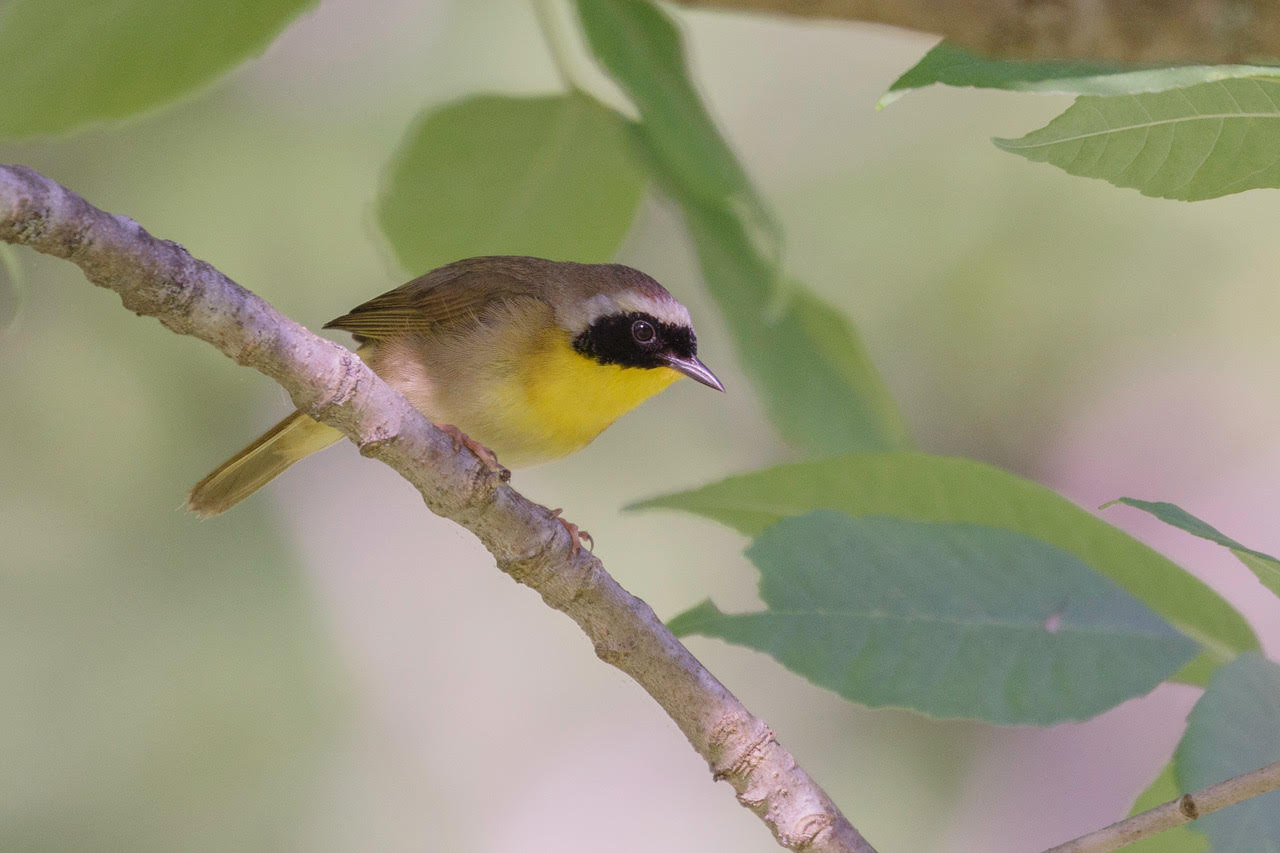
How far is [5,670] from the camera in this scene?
201 inches

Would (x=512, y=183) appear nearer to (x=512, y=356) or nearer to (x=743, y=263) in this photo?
(x=743, y=263)

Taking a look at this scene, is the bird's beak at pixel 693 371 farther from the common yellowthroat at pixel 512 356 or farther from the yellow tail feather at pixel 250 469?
the yellow tail feather at pixel 250 469

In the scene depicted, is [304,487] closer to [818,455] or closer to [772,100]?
[772,100]

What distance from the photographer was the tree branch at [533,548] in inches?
63.0

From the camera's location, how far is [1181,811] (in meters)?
1.43

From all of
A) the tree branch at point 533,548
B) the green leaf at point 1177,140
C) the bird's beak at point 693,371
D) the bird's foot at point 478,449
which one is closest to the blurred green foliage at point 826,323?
the green leaf at point 1177,140

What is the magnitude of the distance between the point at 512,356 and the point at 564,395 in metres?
0.15

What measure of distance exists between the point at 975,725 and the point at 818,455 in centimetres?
369

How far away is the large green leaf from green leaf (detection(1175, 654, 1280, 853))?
824 millimetres

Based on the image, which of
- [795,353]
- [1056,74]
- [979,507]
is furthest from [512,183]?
[1056,74]

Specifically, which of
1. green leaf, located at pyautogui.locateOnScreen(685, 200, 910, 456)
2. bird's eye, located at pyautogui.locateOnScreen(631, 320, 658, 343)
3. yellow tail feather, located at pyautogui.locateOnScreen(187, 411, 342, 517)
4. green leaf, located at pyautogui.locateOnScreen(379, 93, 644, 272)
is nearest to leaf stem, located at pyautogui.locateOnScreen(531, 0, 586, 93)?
green leaf, located at pyautogui.locateOnScreen(379, 93, 644, 272)

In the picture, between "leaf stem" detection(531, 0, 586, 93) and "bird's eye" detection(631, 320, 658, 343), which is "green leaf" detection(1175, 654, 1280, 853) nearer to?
"leaf stem" detection(531, 0, 586, 93)

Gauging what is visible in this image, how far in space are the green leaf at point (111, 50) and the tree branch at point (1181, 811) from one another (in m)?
1.52

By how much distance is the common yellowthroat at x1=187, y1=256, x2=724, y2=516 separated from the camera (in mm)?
3010
